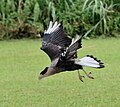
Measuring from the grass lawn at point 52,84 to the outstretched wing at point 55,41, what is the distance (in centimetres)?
137

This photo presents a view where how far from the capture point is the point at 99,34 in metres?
10.2

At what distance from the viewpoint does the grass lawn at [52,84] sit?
5293 millimetres

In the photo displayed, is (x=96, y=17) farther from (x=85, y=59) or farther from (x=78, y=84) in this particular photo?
(x=85, y=59)

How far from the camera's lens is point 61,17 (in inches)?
392

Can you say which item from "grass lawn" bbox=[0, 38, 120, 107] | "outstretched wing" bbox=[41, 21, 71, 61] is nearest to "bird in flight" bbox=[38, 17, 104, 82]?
"outstretched wing" bbox=[41, 21, 71, 61]

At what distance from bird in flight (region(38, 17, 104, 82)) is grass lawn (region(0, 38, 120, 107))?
1.38 metres

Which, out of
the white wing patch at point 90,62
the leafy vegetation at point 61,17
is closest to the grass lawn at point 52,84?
the leafy vegetation at point 61,17

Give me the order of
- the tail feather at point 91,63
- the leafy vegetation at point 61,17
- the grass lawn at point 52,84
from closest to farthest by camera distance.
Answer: the tail feather at point 91,63, the grass lawn at point 52,84, the leafy vegetation at point 61,17

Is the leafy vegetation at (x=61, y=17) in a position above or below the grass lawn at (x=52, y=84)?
below

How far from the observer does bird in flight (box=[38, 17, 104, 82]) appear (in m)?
3.53

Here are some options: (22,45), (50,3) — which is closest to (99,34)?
(50,3)

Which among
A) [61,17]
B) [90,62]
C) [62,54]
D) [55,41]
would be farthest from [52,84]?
[61,17]

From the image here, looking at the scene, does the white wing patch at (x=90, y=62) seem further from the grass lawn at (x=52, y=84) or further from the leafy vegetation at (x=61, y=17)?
the leafy vegetation at (x=61, y=17)

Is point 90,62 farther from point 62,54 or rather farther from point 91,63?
point 62,54
